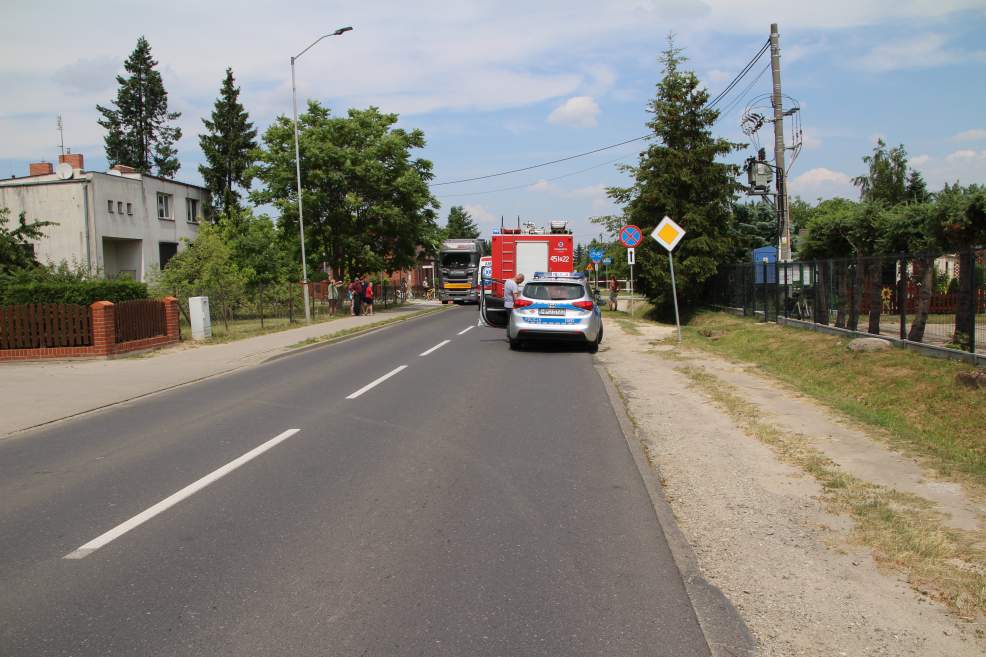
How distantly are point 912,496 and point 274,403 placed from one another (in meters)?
7.99

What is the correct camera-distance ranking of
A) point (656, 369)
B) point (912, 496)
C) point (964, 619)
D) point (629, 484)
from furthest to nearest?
1. point (656, 369)
2. point (629, 484)
3. point (912, 496)
4. point (964, 619)

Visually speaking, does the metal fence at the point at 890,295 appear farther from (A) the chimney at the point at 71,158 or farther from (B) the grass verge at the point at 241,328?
(A) the chimney at the point at 71,158

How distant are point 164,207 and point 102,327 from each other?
1114 inches

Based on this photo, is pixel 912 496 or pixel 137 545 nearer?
pixel 137 545

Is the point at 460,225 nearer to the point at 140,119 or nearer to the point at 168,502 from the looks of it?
the point at 140,119

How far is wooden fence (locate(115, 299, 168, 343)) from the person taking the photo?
1852 cm

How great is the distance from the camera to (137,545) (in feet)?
16.6

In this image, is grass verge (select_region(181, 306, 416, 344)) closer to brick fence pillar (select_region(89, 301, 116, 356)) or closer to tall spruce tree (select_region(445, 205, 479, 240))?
brick fence pillar (select_region(89, 301, 116, 356))

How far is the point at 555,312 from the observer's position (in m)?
17.2

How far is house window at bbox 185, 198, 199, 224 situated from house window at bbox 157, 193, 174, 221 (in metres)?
1.56

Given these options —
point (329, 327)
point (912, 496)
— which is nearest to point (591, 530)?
point (912, 496)

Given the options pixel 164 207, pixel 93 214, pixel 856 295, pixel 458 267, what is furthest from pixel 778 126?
pixel 164 207

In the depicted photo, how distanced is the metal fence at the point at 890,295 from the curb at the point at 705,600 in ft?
23.3

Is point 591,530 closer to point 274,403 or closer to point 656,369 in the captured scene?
point 274,403
